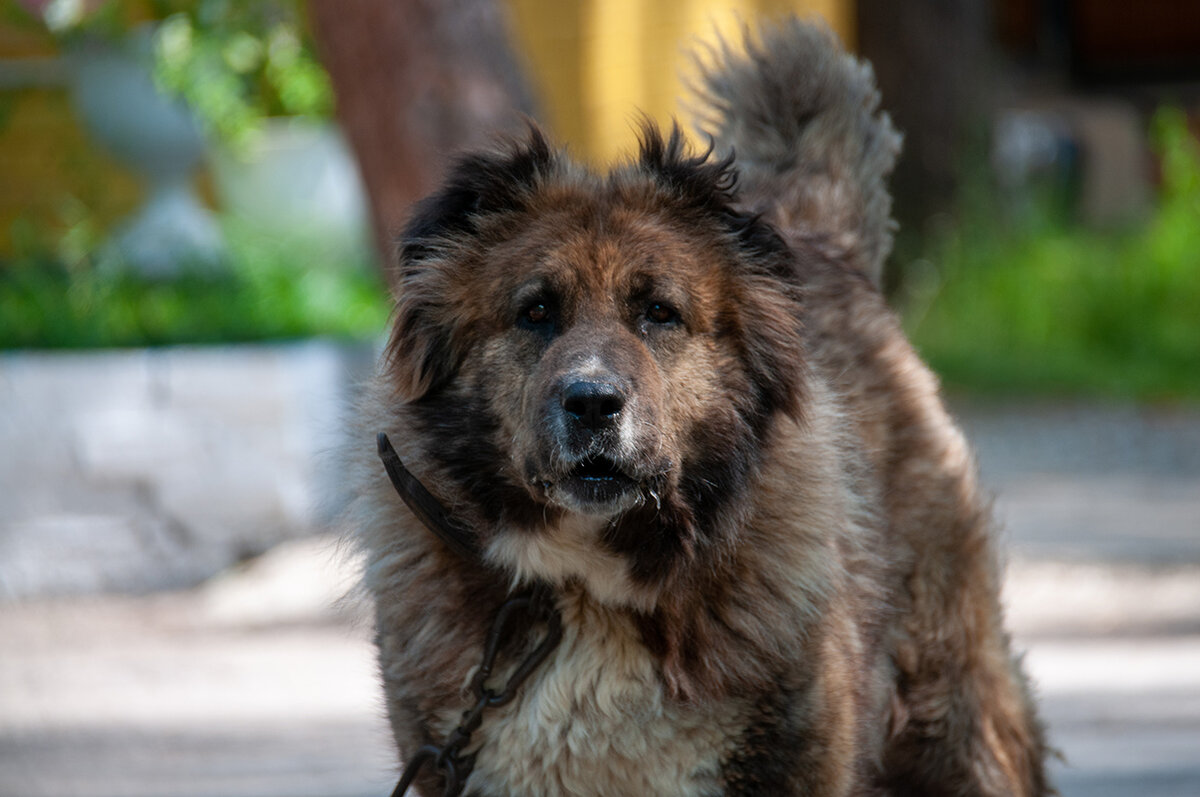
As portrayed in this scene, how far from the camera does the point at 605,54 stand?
35.9 feet

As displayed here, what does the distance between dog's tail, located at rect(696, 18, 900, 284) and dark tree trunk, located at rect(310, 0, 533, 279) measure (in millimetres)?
2695

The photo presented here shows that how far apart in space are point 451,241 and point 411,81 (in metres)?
3.70

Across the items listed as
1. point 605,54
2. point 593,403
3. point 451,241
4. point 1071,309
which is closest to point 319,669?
point 451,241

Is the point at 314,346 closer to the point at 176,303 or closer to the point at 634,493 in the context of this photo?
the point at 176,303

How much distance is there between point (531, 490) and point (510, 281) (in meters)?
0.50

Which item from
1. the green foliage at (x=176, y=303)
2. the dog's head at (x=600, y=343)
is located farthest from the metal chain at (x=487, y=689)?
the green foliage at (x=176, y=303)

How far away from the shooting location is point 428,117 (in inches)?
272

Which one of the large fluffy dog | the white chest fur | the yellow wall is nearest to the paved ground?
the large fluffy dog

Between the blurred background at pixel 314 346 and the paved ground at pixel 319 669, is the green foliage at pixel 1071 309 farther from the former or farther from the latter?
the paved ground at pixel 319 669

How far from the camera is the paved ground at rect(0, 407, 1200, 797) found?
4.97 metres

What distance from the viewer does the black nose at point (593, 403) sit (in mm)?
2990

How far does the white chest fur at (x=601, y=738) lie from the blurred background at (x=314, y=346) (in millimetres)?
539

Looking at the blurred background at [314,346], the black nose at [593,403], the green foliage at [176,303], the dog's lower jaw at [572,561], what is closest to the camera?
the black nose at [593,403]

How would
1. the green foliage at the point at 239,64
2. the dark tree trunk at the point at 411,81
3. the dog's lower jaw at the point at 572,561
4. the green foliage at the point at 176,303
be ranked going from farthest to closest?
1. the green foliage at the point at 239,64
2. the green foliage at the point at 176,303
3. the dark tree trunk at the point at 411,81
4. the dog's lower jaw at the point at 572,561
